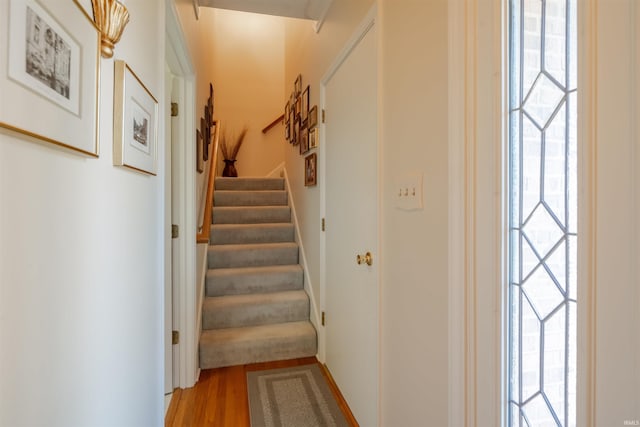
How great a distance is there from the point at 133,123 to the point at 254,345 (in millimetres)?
1904

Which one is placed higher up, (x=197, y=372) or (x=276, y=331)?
(x=276, y=331)

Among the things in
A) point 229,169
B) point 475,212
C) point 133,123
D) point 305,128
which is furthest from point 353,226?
point 229,169

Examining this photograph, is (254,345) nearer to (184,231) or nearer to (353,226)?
(184,231)

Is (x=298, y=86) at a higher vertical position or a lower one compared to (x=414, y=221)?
higher

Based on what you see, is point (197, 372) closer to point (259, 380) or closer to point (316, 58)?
point (259, 380)

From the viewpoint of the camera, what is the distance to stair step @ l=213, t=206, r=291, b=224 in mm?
3521

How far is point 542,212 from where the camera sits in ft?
2.40

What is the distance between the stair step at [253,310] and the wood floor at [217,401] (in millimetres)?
363

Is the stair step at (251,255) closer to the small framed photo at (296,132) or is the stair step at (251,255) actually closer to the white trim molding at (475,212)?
the small framed photo at (296,132)

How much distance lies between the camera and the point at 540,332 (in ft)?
2.45

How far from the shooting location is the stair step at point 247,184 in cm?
403
